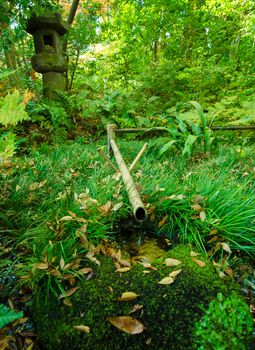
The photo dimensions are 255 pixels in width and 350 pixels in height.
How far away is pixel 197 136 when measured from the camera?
350cm

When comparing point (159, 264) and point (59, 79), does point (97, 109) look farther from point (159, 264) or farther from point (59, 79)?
point (159, 264)

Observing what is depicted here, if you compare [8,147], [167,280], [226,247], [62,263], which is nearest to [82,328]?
[62,263]

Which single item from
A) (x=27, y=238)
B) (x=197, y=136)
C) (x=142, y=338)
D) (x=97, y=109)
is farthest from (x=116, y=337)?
(x=97, y=109)

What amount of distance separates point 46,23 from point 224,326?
21.6 ft

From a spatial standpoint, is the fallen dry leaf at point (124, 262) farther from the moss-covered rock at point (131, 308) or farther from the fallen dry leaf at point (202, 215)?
the fallen dry leaf at point (202, 215)

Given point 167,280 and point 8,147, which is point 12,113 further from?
point 167,280

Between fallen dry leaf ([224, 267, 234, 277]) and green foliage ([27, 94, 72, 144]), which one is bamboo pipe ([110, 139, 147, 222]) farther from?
green foliage ([27, 94, 72, 144])

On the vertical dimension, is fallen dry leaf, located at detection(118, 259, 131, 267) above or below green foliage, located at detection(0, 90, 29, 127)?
below

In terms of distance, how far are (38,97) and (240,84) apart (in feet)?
15.9

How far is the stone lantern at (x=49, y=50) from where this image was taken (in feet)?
18.6

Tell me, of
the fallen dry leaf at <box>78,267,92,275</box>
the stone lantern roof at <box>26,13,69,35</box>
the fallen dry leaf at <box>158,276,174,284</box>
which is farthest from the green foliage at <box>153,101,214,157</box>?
the stone lantern roof at <box>26,13,69,35</box>

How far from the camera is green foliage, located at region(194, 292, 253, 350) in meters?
1.21

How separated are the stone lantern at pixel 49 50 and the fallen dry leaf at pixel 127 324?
222 inches

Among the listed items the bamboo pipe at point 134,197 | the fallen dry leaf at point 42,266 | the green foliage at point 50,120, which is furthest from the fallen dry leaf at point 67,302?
the green foliage at point 50,120
